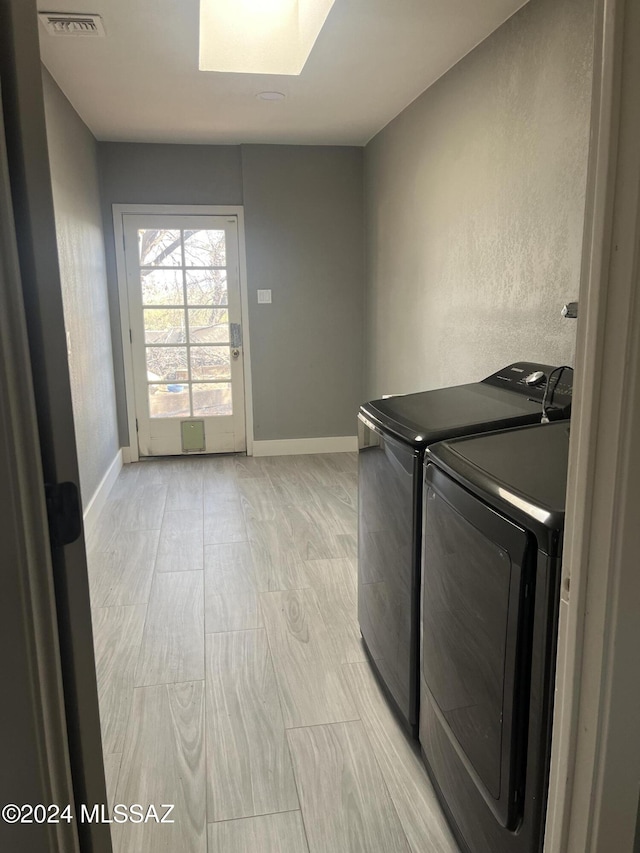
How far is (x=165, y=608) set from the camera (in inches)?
104

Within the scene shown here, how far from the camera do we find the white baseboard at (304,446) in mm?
5082

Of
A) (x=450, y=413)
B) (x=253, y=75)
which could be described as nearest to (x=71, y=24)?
(x=253, y=75)

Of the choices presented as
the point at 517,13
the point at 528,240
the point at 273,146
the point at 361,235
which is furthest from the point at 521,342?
the point at 273,146

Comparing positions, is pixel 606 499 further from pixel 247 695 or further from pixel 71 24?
pixel 71 24

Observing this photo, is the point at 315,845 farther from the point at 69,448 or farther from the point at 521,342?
the point at 521,342

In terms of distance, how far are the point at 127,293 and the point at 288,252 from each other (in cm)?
127

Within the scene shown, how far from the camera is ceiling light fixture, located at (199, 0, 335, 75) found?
306 centimetres

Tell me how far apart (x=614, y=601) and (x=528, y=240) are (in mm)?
2040

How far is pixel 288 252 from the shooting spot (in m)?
4.82

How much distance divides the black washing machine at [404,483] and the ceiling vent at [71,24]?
6.27 feet

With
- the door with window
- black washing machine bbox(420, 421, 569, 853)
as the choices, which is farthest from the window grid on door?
black washing machine bbox(420, 421, 569, 853)

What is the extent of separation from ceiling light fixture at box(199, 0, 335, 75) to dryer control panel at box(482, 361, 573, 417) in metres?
1.91

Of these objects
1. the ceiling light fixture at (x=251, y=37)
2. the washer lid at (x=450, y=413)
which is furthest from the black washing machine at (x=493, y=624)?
the ceiling light fixture at (x=251, y=37)

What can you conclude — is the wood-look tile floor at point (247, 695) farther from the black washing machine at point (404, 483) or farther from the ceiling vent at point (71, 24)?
the ceiling vent at point (71, 24)
